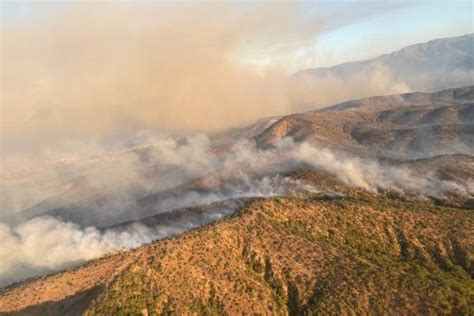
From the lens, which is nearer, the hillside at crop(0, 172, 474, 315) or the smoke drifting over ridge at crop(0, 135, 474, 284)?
the hillside at crop(0, 172, 474, 315)

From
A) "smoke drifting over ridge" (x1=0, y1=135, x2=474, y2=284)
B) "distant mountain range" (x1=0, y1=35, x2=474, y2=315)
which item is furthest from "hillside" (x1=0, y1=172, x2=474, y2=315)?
"smoke drifting over ridge" (x1=0, y1=135, x2=474, y2=284)

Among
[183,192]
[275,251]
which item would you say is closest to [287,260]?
[275,251]

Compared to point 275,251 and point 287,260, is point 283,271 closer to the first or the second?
point 287,260

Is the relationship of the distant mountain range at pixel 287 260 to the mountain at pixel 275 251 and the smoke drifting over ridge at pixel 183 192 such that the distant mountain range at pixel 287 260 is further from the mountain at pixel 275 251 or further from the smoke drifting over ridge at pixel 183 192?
the smoke drifting over ridge at pixel 183 192

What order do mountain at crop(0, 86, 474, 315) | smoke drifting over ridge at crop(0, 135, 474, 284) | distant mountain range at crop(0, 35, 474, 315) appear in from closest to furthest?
distant mountain range at crop(0, 35, 474, 315) → mountain at crop(0, 86, 474, 315) → smoke drifting over ridge at crop(0, 135, 474, 284)

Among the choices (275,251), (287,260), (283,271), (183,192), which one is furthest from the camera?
(183,192)

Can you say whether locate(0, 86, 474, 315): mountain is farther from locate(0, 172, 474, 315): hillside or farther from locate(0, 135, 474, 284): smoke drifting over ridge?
locate(0, 135, 474, 284): smoke drifting over ridge

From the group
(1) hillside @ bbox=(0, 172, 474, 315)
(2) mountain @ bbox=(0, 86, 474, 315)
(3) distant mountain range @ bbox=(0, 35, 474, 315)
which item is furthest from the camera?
(2) mountain @ bbox=(0, 86, 474, 315)

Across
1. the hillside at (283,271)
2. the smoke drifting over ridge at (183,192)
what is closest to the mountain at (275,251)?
the hillside at (283,271)

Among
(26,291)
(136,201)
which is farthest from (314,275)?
(136,201)
